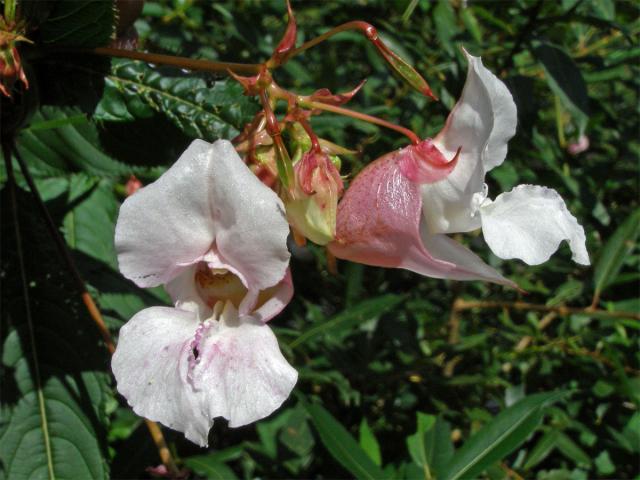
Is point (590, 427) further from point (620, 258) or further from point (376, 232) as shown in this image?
point (376, 232)

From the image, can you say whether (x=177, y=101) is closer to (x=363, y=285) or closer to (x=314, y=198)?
(x=314, y=198)

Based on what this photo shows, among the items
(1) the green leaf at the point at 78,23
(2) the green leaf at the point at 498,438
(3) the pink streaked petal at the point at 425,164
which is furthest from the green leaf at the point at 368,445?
(1) the green leaf at the point at 78,23

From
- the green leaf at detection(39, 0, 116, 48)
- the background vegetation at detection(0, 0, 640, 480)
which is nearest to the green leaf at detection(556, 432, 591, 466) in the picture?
the background vegetation at detection(0, 0, 640, 480)

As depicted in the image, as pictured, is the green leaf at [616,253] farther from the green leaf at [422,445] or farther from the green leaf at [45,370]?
the green leaf at [45,370]

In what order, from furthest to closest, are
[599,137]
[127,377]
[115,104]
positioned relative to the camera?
[599,137] < [115,104] < [127,377]

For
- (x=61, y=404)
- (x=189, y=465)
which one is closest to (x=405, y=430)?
(x=189, y=465)
